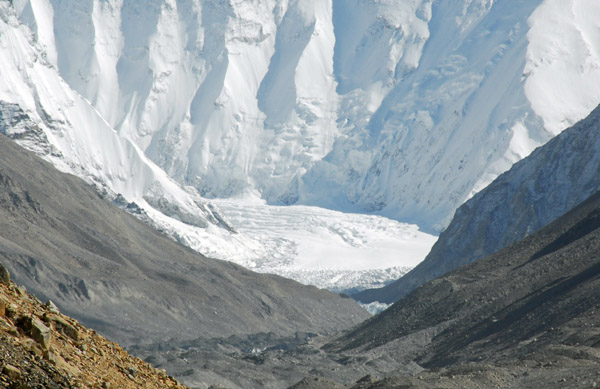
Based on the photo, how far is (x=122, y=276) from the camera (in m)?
130

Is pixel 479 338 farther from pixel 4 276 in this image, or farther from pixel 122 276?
pixel 4 276

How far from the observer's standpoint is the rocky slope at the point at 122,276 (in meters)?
118

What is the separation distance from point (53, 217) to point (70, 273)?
66.0ft

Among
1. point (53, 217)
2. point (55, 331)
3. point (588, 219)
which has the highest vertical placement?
point (53, 217)

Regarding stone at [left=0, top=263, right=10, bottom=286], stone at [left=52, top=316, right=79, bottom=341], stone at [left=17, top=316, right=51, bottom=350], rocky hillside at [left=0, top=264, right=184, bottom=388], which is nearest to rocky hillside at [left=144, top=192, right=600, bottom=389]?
rocky hillside at [left=0, top=264, right=184, bottom=388]

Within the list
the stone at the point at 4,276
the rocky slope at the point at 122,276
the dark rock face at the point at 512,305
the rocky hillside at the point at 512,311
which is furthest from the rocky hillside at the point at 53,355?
the rocky slope at the point at 122,276

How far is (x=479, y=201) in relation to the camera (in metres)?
177

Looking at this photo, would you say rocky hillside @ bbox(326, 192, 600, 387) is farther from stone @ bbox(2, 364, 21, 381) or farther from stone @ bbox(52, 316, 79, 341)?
stone @ bbox(2, 364, 21, 381)

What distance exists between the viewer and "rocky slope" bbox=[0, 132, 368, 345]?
118 metres

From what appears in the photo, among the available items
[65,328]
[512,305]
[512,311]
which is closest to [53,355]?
[65,328]

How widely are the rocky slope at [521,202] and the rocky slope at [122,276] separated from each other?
69.7 feet

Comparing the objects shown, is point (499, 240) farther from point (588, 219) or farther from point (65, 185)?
point (588, 219)

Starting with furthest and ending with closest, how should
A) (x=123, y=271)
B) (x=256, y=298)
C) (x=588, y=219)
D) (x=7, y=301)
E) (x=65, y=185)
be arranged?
(x=65, y=185), (x=256, y=298), (x=123, y=271), (x=588, y=219), (x=7, y=301)

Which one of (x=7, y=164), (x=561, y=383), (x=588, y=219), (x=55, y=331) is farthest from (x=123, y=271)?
(x=55, y=331)
